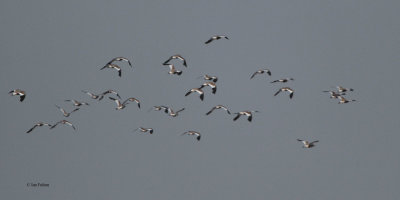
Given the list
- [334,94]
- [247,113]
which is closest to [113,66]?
[247,113]

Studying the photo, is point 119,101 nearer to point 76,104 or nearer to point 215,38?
point 76,104

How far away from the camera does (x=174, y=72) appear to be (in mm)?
147000

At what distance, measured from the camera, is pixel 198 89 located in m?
144

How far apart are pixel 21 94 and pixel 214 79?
18725 millimetres

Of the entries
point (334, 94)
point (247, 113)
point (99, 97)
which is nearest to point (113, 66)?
point (99, 97)

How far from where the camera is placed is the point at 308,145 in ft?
495

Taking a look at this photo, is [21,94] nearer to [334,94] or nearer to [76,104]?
[76,104]

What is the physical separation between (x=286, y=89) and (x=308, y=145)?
19.8 feet

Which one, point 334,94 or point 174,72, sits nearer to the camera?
point 174,72

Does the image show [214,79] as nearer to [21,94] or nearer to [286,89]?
[286,89]

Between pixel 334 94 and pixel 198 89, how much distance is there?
62.1ft

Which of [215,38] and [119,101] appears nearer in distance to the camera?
[215,38]

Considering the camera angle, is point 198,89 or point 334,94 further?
point 334,94

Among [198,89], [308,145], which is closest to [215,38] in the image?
[198,89]
